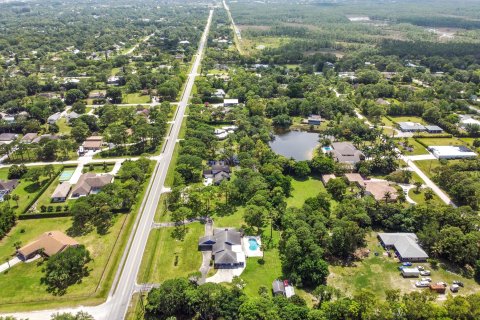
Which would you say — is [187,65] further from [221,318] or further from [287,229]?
[221,318]

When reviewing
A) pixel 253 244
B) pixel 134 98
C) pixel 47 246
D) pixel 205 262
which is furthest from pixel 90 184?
pixel 134 98

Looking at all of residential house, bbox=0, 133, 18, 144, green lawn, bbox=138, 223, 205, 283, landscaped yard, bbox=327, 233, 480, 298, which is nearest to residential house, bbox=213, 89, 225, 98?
residential house, bbox=0, 133, 18, 144

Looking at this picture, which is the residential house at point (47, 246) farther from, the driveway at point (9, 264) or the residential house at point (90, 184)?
the residential house at point (90, 184)

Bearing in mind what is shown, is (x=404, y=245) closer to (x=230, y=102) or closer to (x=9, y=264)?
(x=9, y=264)

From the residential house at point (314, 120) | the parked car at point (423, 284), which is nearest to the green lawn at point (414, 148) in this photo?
the residential house at point (314, 120)

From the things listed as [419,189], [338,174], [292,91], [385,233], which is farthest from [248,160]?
[292,91]
